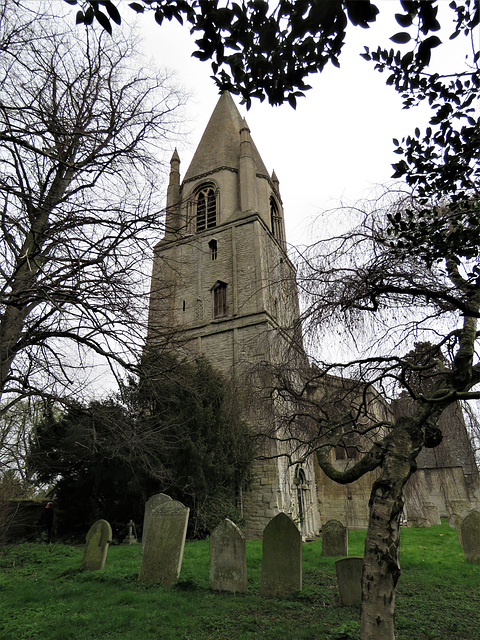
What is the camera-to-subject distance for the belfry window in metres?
20.6

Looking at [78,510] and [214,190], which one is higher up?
[214,190]

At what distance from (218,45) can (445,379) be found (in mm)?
3951

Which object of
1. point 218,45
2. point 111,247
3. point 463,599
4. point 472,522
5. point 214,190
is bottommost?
point 463,599

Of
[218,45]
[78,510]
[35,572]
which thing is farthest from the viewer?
[78,510]

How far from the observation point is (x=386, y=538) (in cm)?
378

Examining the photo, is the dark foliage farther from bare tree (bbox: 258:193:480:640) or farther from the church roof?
the church roof

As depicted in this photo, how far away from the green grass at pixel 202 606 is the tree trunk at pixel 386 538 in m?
0.64

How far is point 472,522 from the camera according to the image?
809 centimetres

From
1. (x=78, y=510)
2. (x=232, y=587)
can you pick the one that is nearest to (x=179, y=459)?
(x=78, y=510)

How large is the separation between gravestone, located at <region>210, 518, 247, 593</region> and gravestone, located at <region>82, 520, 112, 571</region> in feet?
8.10

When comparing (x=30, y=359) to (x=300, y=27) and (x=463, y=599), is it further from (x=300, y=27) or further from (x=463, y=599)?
(x=463, y=599)

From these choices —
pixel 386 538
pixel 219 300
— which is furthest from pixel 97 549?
pixel 219 300

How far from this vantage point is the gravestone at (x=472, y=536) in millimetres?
8039


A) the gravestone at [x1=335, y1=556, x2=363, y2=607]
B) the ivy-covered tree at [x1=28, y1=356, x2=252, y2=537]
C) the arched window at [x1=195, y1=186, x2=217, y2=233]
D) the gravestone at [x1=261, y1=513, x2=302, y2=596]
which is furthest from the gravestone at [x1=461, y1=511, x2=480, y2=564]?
the arched window at [x1=195, y1=186, x2=217, y2=233]
